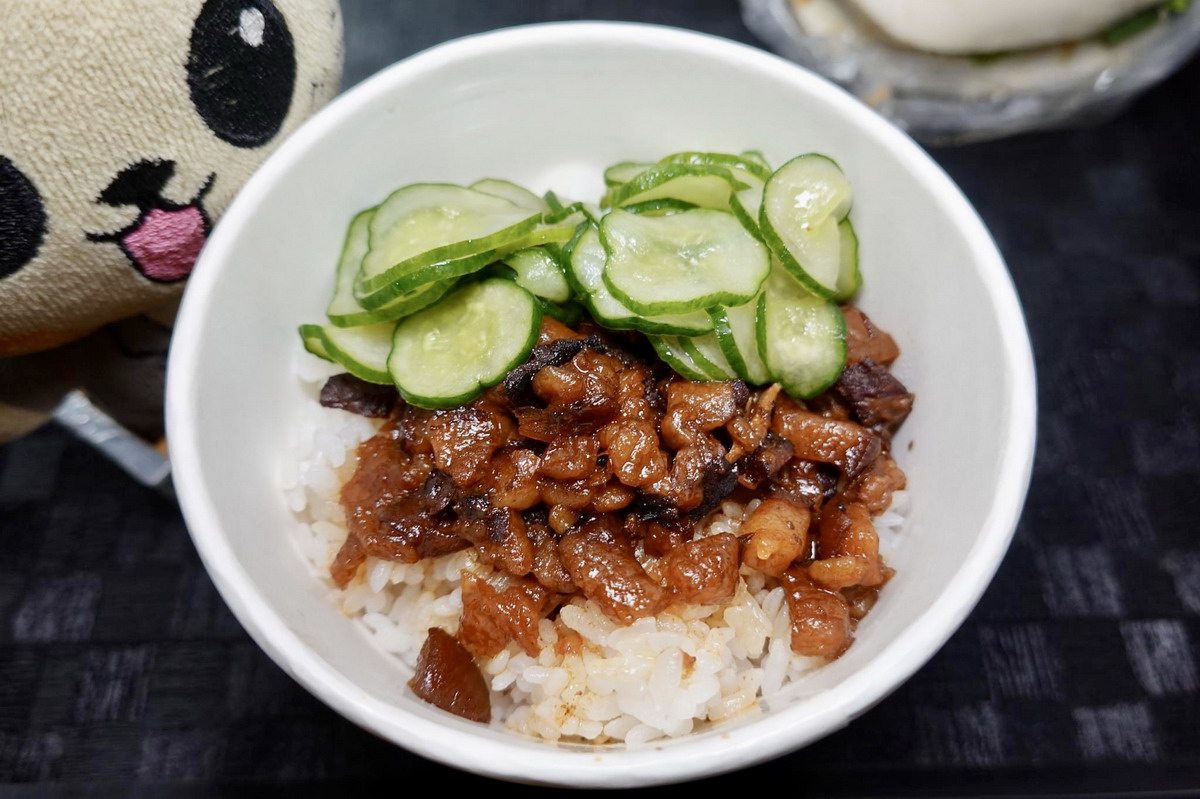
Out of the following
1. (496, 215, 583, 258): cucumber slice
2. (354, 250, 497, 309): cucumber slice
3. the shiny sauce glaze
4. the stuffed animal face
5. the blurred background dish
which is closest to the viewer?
the stuffed animal face

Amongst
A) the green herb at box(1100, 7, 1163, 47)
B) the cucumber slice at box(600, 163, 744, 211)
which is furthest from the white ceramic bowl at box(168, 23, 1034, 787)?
the green herb at box(1100, 7, 1163, 47)

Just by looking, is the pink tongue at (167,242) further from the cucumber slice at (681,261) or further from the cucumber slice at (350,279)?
the cucumber slice at (681,261)

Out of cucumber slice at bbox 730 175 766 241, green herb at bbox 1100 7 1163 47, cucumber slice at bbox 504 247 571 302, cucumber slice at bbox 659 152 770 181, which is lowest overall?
green herb at bbox 1100 7 1163 47

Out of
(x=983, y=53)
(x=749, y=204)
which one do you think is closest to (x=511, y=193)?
(x=749, y=204)

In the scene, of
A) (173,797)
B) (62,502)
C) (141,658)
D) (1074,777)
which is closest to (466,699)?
(173,797)

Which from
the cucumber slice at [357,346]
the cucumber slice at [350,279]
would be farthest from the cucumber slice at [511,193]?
the cucumber slice at [357,346]

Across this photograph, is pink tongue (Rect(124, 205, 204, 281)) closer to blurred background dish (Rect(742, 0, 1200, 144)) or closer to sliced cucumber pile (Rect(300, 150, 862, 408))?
sliced cucumber pile (Rect(300, 150, 862, 408))
